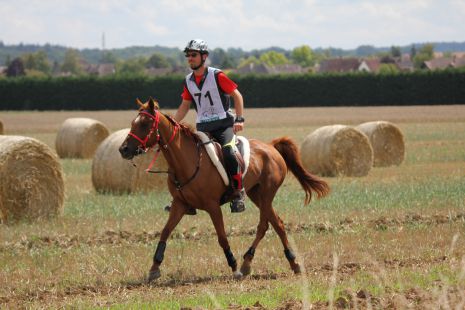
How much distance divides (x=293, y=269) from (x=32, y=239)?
413 cm

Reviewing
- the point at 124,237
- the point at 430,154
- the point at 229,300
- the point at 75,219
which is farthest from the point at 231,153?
the point at 430,154

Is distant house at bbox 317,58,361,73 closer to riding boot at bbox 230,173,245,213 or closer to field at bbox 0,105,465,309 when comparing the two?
field at bbox 0,105,465,309

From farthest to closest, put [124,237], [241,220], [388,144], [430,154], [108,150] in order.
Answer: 1. [430,154]
2. [388,144]
3. [108,150]
4. [241,220]
5. [124,237]

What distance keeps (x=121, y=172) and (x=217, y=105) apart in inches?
321

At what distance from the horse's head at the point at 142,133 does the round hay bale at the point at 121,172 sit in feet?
26.9

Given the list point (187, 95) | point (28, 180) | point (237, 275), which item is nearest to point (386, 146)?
point (28, 180)

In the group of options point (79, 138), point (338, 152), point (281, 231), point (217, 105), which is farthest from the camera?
point (79, 138)

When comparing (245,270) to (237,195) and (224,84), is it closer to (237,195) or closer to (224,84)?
(237,195)

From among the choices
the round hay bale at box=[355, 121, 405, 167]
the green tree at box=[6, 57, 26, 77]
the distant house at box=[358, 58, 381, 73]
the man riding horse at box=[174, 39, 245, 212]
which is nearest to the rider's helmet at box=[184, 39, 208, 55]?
the man riding horse at box=[174, 39, 245, 212]

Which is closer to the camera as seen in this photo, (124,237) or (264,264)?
(264,264)

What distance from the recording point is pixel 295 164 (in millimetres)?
12562

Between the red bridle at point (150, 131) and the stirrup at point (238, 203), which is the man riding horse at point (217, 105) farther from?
the red bridle at point (150, 131)

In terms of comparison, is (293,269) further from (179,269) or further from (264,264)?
(179,269)

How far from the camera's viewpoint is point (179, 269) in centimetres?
1130
